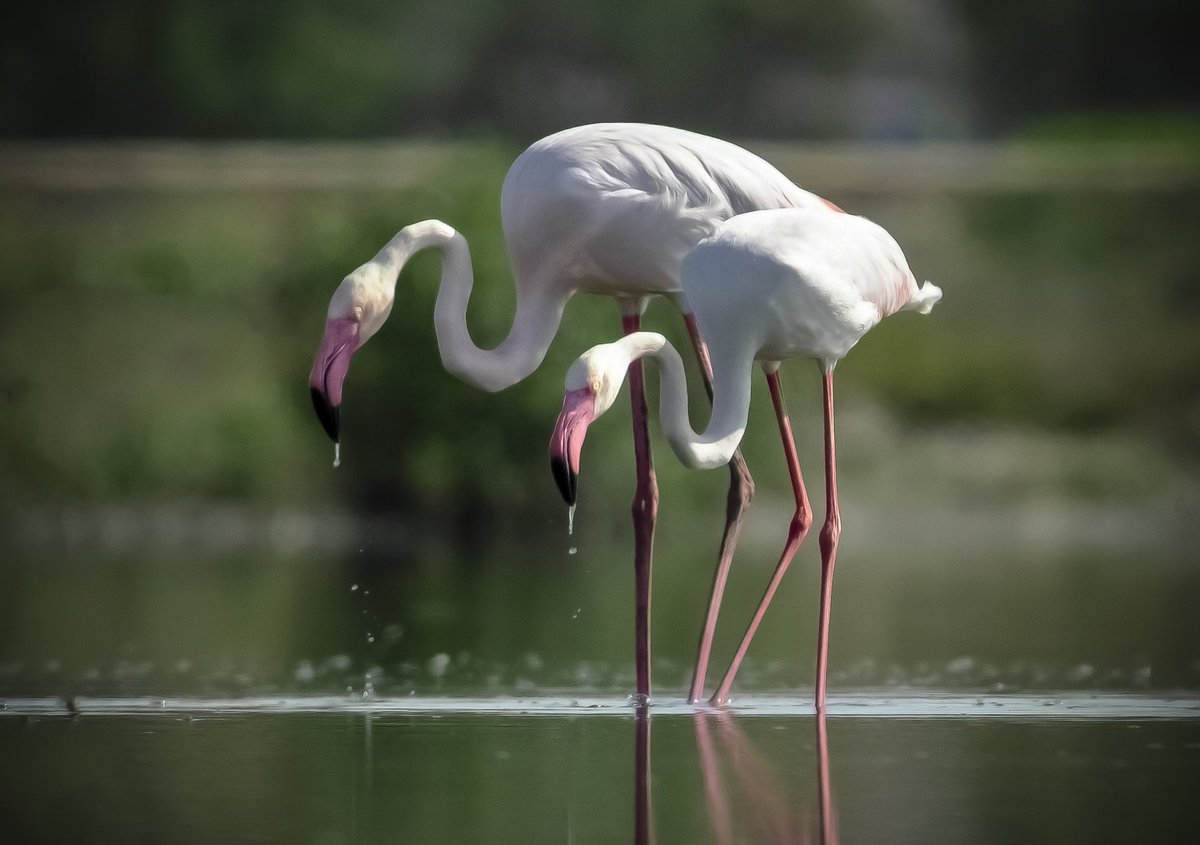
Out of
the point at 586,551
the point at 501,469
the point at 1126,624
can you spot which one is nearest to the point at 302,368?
the point at 501,469

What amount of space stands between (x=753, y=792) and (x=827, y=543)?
7.69 ft

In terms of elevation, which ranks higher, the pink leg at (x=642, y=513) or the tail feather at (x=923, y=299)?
the tail feather at (x=923, y=299)

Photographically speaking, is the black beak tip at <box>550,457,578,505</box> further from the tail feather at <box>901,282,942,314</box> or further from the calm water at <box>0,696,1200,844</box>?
the tail feather at <box>901,282,942,314</box>

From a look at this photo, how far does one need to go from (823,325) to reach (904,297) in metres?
0.70

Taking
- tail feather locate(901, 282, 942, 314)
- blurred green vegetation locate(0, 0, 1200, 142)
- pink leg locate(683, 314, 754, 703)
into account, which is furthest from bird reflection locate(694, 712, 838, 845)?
blurred green vegetation locate(0, 0, 1200, 142)

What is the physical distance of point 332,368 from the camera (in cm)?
702

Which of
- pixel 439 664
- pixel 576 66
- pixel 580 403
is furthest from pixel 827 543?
pixel 576 66

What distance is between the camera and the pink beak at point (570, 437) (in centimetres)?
615

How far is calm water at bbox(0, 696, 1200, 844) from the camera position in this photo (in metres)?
4.84

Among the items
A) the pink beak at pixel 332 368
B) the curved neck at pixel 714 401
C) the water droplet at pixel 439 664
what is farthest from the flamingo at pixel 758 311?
the water droplet at pixel 439 664

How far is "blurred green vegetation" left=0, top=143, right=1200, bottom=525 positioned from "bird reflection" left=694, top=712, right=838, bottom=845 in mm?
9162

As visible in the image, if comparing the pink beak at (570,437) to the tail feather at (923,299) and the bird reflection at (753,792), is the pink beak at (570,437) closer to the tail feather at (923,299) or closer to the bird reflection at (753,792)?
the bird reflection at (753,792)

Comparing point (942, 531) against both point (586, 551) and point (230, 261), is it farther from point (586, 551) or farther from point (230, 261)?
point (230, 261)

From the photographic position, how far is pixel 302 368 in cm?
1766
